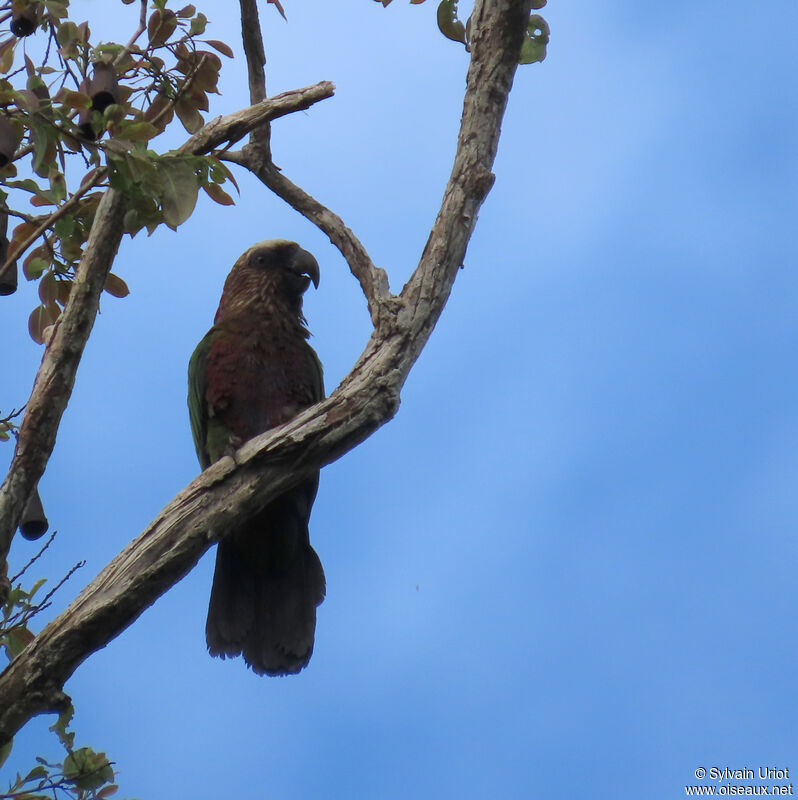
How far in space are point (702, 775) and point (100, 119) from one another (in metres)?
2.79

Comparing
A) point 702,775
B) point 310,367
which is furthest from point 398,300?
point 702,775

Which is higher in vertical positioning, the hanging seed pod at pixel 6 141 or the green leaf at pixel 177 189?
the hanging seed pod at pixel 6 141

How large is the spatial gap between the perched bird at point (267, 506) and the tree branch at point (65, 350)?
2.90 feet

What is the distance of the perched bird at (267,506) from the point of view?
332 cm

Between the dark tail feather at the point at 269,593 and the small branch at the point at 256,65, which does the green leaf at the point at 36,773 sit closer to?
the dark tail feather at the point at 269,593

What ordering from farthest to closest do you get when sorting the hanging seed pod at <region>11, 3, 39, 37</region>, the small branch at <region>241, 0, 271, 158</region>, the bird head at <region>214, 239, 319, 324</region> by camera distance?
the bird head at <region>214, 239, 319, 324</region> < the small branch at <region>241, 0, 271, 158</region> < the hanging seed pod at <region>11, 3, 39, 37</region>

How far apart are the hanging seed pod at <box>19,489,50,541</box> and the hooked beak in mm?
1429

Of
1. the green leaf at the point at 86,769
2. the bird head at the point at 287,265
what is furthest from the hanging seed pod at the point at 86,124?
the green leaf at the point at 86,769

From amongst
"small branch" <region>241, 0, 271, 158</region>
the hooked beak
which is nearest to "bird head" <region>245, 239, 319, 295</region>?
the hooked beak

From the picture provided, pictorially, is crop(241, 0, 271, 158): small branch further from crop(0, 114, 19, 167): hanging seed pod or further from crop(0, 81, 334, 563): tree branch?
crop(0, 114, 19, 167): hanging seed pod

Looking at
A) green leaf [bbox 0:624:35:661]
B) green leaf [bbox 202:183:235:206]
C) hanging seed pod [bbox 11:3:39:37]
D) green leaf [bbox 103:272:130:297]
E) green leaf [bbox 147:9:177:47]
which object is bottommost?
green leaf [bbox 0:624:35:661]

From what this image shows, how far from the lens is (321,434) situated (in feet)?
8.27

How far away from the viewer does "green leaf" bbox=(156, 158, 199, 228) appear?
2.36 metres

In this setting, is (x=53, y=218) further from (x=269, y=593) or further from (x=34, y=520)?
(x=269, y=593)
